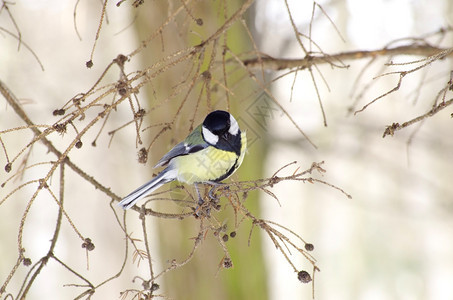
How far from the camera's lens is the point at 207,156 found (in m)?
1.60

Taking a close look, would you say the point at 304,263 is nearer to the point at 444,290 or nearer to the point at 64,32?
the point at 444,290

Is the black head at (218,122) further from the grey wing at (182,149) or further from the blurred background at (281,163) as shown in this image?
the blurred background at (281,163)

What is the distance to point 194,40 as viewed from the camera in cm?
242

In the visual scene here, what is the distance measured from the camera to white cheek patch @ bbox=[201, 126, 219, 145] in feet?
5.15

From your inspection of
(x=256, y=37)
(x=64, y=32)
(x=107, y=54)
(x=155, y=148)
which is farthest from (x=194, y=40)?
(x=64, y=32)

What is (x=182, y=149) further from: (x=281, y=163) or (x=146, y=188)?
(x=281, y=163)

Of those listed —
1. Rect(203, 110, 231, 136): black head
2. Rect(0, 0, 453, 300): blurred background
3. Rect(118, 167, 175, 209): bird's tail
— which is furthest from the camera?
Rect(0, 0, 453, 300): blurred background

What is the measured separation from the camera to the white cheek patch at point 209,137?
61.8 inches

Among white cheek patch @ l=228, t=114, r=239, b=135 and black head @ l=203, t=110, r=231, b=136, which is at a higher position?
white cheek patch @ l=228, t=114, r=239, b=135

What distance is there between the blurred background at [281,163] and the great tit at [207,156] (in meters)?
0.35

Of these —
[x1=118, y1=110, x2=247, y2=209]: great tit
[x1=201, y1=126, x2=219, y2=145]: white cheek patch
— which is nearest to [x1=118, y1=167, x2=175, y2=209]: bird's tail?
[x1=118, y1=110, x2=247, y2=209]: great tit

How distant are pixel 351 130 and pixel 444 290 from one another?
5.38m

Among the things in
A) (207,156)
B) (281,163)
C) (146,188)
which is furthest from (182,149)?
(281,163)

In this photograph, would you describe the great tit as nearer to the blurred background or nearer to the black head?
the black head
